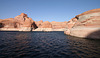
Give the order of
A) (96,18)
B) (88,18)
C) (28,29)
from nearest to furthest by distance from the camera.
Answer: (96,18) < (88,18) < (28,29)

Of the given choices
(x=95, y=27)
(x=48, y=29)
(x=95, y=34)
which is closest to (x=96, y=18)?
(x=95, y=27)

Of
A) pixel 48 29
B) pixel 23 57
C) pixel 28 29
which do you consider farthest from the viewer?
pixel 48 29

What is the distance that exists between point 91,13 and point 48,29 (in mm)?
66957

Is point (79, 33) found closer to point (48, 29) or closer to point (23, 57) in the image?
point (23, 57)

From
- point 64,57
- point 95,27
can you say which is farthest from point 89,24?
point 64,57

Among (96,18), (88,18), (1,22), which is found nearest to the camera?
(96,18)

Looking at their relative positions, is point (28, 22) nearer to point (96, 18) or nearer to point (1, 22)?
point (1, 22)

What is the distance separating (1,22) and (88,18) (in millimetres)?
118225

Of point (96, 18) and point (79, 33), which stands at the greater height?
point (96, 18)

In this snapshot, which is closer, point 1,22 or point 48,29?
point 48,29

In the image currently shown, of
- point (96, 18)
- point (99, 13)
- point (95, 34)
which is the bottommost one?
point (95, 34)

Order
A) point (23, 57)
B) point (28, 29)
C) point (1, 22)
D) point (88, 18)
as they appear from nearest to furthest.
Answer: point (23, 57)
point (88, 18)
point (28, 29)
point (1, 22)

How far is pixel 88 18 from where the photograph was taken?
16.9 metres

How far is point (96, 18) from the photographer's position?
15453 mm
